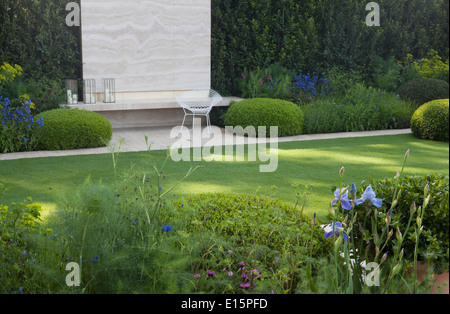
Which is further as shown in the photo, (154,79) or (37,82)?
(154,79)

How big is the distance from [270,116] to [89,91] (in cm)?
340

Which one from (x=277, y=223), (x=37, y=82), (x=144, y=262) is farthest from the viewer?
(x=37, y=82)

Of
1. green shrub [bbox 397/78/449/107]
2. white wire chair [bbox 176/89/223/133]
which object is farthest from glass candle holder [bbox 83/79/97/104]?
green shrub [bbox 397/78/449/107]

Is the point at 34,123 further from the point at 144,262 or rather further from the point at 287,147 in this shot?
the point at 144,262

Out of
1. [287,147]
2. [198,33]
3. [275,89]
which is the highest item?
[198,33]

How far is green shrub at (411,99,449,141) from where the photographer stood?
351 inches

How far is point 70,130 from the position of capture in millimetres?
7902

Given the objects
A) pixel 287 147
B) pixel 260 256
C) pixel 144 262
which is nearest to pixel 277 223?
pixel 260 256

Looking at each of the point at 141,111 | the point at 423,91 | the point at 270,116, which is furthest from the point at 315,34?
the point at 141,111

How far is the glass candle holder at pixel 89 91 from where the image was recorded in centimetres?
950

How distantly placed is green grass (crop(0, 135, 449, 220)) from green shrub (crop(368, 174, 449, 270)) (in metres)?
1.76

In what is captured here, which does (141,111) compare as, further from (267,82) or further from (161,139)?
(267,82)

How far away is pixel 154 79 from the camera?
10578 mm
